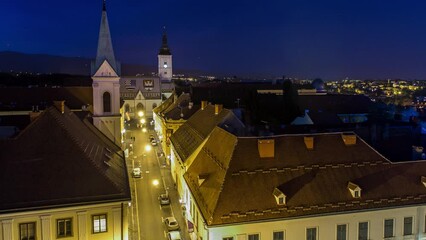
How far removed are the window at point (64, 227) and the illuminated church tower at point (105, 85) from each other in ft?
85.4

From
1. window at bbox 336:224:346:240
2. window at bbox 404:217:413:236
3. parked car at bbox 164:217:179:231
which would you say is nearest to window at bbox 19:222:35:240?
parked car at bbox 164:217:179:231

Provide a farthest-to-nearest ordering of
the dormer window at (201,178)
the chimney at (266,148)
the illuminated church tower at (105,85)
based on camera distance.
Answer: the illuminated church tower at (105,85), the dormer window at (201,178), the chimney at (266,148)

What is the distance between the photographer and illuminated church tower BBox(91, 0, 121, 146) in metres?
54.3

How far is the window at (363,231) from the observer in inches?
1315

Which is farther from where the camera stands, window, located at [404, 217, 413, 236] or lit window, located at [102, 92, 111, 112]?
lit window, located at [102, 92, 111, 112]

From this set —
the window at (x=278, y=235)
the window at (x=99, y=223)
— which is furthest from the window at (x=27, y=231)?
the window at (x=278, y=235)

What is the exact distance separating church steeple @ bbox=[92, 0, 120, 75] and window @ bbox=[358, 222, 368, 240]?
36380mm

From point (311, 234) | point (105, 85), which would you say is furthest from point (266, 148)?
point (105, 85)

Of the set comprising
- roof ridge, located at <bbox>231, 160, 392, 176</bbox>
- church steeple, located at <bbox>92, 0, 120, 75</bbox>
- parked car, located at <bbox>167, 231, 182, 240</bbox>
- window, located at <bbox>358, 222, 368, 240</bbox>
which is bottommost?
parked car, located at <bbox>167, 231, 182, 240</bbox>

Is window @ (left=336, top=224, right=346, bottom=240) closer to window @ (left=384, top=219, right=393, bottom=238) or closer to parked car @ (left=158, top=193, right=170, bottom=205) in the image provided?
window @ (left=384, top=219, right=393, bottom=238)

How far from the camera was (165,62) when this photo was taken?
188000mm

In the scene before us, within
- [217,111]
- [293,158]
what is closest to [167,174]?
[217,111]

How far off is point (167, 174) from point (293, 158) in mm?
31836

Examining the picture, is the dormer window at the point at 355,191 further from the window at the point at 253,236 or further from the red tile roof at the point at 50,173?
the red tile roof at the point at 50,173
